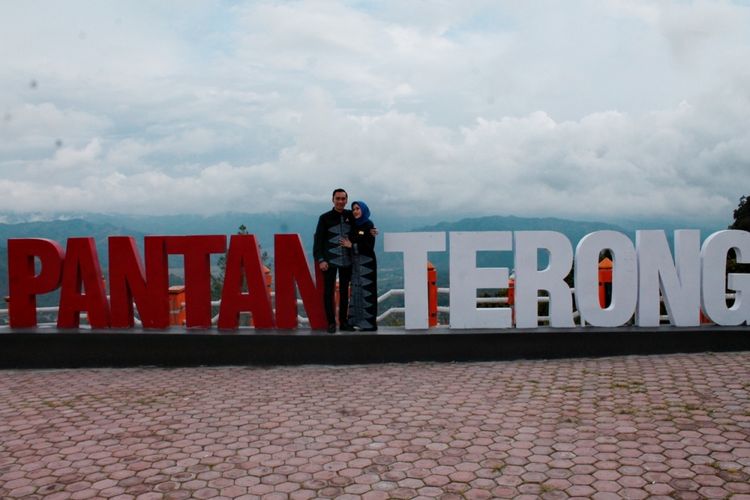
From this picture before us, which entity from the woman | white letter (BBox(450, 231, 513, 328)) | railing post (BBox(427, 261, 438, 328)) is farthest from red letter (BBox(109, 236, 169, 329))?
white letter (BBox(450, 231, 513, 328))

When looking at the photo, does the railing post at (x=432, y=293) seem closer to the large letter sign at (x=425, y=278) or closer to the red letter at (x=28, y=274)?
the large letter sign at (x=425, y=278)

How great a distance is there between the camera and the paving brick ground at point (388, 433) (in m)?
4.83

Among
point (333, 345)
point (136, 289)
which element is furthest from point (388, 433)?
point (136, 289)

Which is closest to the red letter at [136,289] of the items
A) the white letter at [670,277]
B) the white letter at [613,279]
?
the white letter at [613,279]

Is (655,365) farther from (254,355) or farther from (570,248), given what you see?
(254,355)

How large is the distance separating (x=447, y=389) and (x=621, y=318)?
374 cm

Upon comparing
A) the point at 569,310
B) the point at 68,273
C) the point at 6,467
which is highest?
the point at 68,273

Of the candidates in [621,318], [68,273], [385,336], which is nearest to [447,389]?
[385,336]

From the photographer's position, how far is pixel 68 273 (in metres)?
10.1

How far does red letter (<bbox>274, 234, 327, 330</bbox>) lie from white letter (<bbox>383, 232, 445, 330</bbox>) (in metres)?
1.28

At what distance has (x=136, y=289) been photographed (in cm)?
1012

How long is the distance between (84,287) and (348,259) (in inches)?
167

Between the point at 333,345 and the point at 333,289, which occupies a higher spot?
the point at 333,289

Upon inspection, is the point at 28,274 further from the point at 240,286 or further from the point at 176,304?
the point at 240,286
